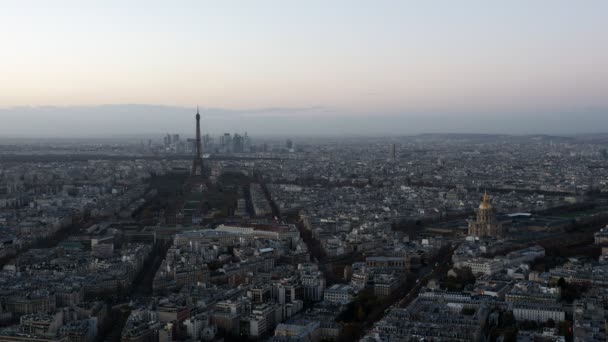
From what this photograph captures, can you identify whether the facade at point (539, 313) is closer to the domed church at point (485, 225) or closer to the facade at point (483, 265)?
the facade at point (483, 265)

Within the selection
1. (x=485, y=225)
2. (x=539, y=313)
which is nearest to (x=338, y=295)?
(x=539, y=313)

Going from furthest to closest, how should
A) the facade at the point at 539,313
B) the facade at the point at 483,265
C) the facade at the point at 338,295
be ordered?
1. the facade at the point at 483,265
2. the facade at the point at 338,295
3. the facade at the point at 539,313

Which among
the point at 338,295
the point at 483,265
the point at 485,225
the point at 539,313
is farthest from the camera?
the point at 485,225

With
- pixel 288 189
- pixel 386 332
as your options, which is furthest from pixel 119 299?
pixel 288 189

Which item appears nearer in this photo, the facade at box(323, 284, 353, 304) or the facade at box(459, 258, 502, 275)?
the facade at box(323, 284, 353, 304)

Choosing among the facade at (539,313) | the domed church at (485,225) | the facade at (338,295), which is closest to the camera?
the facade at (539,313)

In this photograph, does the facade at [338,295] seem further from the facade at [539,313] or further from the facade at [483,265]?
the facade at [483,265]

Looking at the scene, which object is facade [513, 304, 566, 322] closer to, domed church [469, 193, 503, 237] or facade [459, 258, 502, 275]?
facade [459, 258, 502, 275]

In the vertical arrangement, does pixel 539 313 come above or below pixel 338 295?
above

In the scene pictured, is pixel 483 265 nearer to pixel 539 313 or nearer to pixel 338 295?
pixel 539 313

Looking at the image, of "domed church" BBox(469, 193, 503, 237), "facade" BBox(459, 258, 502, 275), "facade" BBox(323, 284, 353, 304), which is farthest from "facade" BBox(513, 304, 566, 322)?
"domed church" BBox(469, 193, 503, 237)

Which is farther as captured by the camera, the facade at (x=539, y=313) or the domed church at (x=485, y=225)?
the domed church at (x=485, y=225)

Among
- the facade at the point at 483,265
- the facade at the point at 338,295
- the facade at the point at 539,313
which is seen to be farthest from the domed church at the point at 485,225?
the facade at the point at 539,313
